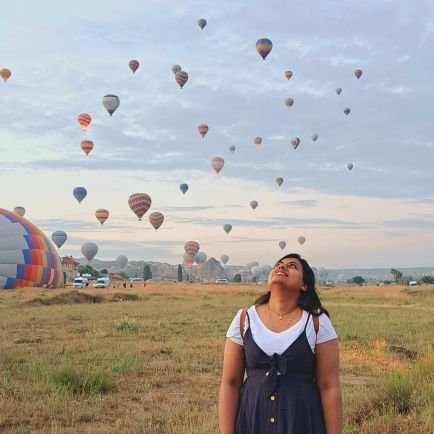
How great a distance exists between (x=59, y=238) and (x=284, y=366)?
82.3 m

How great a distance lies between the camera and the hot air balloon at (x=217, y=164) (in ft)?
220

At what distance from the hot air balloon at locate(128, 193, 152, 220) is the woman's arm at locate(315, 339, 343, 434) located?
61.4 metres

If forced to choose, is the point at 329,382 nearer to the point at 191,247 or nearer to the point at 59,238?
the point at 59,238

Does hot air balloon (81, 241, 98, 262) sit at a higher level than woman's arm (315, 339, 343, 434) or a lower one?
higher

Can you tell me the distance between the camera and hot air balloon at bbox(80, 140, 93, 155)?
59812 millimetres

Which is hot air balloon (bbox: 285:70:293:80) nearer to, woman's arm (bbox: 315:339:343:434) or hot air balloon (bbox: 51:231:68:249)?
hot air balloon (bbox: 51:231:68:249)

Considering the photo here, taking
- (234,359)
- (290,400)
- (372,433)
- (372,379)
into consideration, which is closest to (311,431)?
(290,400)

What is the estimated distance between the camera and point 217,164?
6700 centimetres

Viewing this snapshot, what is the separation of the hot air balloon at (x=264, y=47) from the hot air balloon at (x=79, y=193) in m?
24.1

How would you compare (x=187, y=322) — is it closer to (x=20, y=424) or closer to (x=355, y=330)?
(x=355, y=330)

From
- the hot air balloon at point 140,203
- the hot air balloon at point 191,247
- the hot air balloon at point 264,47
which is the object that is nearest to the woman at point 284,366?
the hot air balloon at point 264,47

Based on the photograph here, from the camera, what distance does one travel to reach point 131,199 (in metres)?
65.2

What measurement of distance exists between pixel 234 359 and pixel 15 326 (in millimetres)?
17928

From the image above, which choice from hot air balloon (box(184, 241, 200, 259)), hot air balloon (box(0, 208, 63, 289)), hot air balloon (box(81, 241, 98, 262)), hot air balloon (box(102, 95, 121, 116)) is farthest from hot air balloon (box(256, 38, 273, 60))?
hot air balloon (box(184, 241, 200, 259))
